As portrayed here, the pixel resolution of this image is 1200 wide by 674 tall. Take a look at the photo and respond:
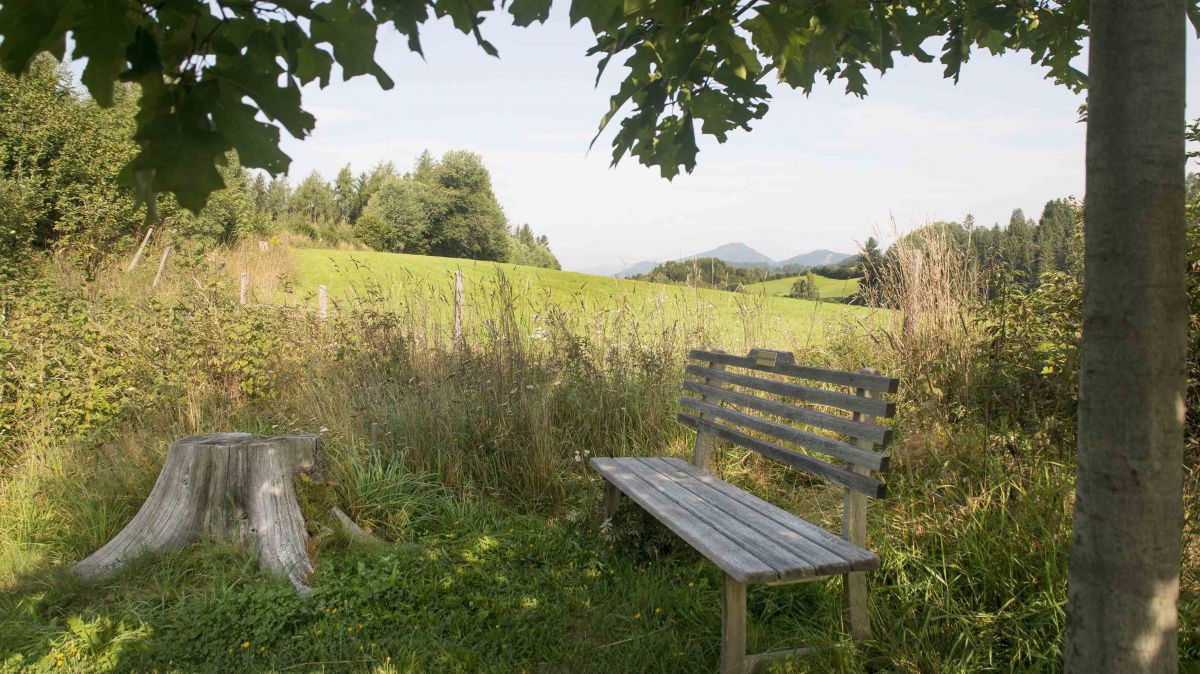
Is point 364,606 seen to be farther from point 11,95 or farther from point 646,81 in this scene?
point 11,95

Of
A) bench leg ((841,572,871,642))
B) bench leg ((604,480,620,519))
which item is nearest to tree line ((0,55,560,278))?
bench leg ((604,480,620,519))

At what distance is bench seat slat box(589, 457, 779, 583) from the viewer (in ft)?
7.45

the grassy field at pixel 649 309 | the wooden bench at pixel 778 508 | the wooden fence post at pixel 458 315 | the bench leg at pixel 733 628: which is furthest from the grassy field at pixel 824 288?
the bench leg at pixel 733 628

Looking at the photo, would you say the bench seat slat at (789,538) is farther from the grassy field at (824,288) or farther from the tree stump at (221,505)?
the grassy field at (824,288)

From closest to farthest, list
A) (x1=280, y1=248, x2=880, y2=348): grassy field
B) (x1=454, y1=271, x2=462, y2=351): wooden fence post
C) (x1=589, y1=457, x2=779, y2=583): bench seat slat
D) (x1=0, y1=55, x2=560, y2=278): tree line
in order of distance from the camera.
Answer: (x1=589, y1=457, x2=779, y2=583): bench seat slat < (x1=454, y1=271, x2=462, y2=351): wooden fence post < (x1=280, y1=248, x2=880, y2=348): grassy field < (x1=0, y1=55, x2=560, y2=278): tree line

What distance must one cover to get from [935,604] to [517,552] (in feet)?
6.28

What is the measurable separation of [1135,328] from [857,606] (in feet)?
4.87

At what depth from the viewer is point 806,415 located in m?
3.08

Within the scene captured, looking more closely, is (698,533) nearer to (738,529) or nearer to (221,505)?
(738,529)

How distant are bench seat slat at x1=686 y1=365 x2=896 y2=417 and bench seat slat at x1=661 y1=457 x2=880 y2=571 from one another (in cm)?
46

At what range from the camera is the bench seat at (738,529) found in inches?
92.3

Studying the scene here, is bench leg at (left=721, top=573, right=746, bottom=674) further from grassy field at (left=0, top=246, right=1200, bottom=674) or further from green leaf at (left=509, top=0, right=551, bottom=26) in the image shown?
green leaf at (left=509, top=0, right=551, bottom=26)

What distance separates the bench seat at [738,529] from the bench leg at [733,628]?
12 cm

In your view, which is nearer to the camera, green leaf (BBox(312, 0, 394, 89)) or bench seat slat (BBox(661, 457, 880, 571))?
green leaf (BBox(312, 0, 394, 89))
